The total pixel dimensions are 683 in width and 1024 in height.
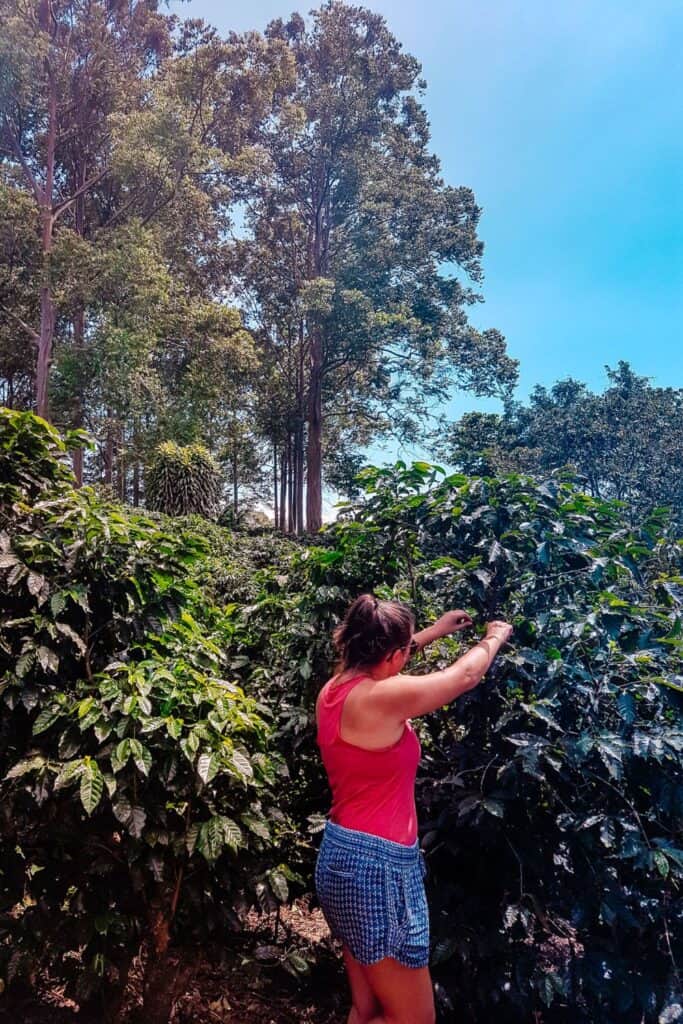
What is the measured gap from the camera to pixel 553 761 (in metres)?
2.07

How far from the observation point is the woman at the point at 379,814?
1.78 m

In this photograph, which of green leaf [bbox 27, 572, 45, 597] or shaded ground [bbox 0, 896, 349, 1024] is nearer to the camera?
green leaf [bbox 27, 572, 45, 597]

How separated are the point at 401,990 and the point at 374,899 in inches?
9.2

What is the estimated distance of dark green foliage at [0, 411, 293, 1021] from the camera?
6.89 feet

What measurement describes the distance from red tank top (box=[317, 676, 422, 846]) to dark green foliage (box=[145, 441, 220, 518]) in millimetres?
13044

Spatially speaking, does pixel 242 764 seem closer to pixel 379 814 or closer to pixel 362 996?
pixel 379 814

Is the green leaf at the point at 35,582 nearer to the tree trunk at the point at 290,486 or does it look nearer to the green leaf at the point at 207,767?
the green leaf at the point at 207,767

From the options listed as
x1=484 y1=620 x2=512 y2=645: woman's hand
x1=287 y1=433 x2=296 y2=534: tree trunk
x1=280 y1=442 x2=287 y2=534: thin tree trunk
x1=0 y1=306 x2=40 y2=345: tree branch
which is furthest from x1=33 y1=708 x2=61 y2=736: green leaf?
x1=280 y1=442 x2=287 y2=534: thin tree trunk

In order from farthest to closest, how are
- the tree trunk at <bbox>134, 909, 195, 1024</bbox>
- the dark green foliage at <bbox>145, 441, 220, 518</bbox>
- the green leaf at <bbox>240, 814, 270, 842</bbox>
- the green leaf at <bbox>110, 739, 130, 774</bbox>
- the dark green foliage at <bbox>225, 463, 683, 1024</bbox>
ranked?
the dark green foliage at <bbox>145, 441, 220, 518</bbox> < the tree trunk at <bbox>134, 909, 195, 1024</bbox> < the green leaf at <bbox>240, 814, 270, 842</bbox> < the dark green foliage at <bbox>225, 463, 683, 1024</bbox> < the green leaf at <bbox>110, 739, 130, 774</bbox>

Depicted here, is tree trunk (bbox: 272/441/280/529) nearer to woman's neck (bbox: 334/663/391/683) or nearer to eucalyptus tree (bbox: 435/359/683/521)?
eucalyptus tree (bbox: 435/359/683/521)

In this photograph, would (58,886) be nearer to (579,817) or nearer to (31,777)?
(31,777)

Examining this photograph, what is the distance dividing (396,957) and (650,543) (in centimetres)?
137

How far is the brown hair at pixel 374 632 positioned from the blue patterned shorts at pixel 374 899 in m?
0.40

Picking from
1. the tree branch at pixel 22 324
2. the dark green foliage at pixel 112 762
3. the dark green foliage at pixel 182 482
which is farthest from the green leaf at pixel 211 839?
the tree branch at pixel 22 324
